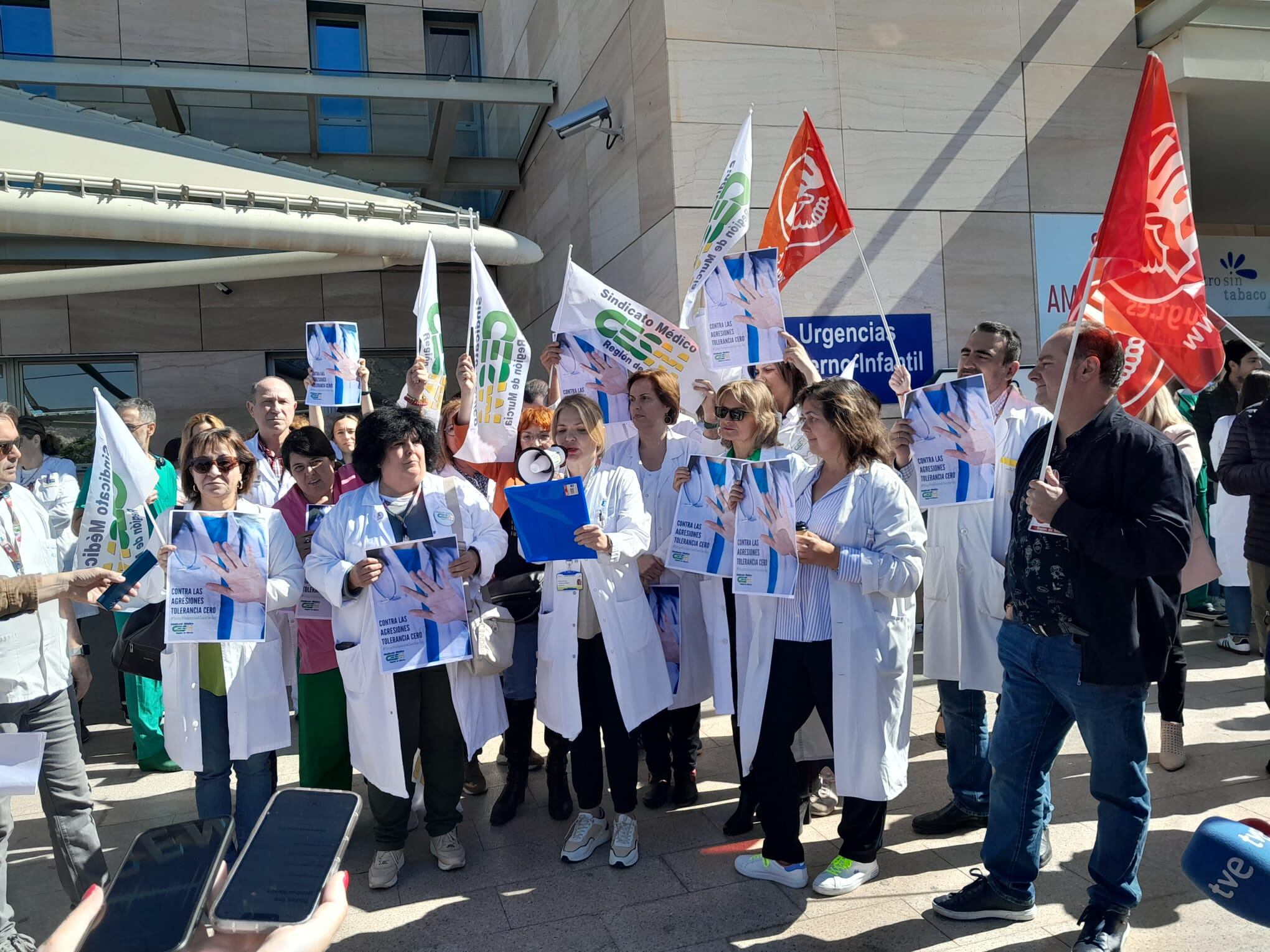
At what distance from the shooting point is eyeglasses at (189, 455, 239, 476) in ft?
12.5

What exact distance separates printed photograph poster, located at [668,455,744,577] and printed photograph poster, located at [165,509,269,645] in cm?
172

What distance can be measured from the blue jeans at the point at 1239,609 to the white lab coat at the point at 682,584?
14.7ft

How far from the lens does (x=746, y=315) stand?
505 centimetres

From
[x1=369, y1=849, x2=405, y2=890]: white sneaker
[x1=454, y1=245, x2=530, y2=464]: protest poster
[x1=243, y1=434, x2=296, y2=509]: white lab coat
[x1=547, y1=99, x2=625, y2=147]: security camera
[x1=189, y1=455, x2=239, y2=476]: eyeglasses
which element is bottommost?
[x1=369, y1=849, x2=405, y2=890]: white sneaker

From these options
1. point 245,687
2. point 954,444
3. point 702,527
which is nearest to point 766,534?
point 702,527

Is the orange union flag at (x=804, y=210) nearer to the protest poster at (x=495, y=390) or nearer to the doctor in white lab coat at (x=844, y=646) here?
the protest poster at (x=495, y=390)

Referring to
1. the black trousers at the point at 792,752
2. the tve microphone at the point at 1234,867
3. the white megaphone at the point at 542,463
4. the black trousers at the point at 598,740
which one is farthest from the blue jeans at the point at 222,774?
the tve microphone at the point at 1234,867

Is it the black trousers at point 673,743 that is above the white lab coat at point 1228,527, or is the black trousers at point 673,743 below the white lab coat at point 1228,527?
below

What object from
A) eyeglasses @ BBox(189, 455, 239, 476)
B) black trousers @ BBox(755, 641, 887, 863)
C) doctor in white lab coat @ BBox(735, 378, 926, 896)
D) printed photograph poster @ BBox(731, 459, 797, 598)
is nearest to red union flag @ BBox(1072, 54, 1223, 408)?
doctor in white lab coat @ BBox(735, 378, 926, 896)

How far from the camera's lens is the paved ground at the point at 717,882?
132 inches

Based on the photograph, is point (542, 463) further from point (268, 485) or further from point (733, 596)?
point (268, 485)

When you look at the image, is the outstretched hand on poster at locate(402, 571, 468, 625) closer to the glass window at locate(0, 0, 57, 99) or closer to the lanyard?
the lanyard

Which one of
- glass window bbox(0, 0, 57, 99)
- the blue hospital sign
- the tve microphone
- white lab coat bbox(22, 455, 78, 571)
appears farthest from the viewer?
glass window bbox(0, 0, 57, 99)

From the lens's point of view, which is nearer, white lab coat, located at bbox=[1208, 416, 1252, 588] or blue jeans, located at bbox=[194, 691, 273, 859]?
blue jeans, located at bbox=[194, 691, 273, 859]
